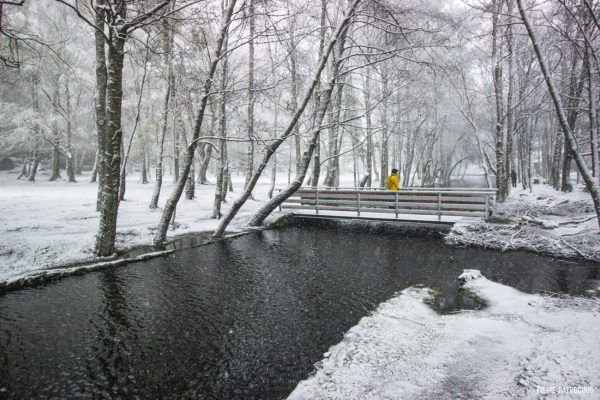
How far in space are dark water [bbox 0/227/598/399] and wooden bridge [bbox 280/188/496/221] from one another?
295 centimetres

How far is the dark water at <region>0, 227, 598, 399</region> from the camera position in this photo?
3947 millimetres

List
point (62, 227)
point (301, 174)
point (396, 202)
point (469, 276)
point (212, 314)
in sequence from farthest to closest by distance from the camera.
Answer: point (396, 202), point (301, 174), point (62, 227), point (469, 276), point (212, 314)

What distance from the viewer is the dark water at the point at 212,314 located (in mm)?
3947

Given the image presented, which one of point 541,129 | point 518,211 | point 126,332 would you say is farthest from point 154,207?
point 541,129

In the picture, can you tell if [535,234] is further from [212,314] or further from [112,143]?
[112,143]

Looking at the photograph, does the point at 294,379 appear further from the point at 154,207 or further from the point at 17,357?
the point at 154,207

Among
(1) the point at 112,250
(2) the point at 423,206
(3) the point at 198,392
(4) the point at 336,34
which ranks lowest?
(3) the point at 198,392

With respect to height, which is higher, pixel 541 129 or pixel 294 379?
pixel 541 129

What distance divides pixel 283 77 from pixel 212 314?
778 centimetres

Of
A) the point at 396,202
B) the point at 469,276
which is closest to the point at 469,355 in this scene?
the point at 469,276

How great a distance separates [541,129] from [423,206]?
30.4 meters

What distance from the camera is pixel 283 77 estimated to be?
10.3 meters

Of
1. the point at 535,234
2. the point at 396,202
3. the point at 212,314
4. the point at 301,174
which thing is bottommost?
the point at 212,314

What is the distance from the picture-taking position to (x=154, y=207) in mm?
15086
